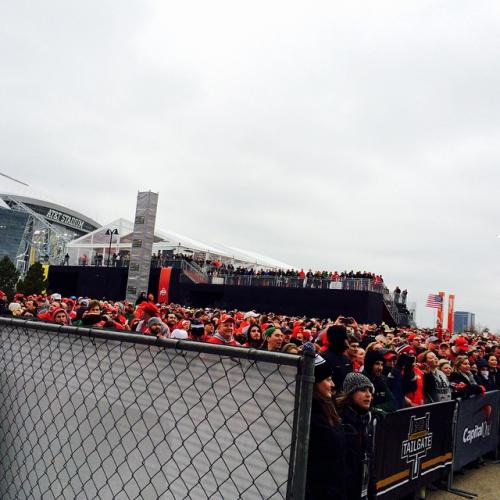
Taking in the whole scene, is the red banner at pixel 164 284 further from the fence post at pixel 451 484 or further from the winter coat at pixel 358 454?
the winter coat at pixel 358 454

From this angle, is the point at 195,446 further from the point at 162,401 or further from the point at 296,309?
the point at 296,309

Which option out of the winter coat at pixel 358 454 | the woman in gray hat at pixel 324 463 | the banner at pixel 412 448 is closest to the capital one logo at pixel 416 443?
the banner at pixel 412 448

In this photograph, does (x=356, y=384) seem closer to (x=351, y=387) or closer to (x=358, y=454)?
(x=351, y=387)

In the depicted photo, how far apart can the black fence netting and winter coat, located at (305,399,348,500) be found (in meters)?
0.67

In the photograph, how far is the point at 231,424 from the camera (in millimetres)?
1900

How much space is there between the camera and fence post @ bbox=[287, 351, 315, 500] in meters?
1.66

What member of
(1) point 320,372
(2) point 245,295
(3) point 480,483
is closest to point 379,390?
(3) point 480,483

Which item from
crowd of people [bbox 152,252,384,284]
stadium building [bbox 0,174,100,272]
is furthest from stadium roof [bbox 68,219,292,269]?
stadium building [bbox 0,174,100,272]

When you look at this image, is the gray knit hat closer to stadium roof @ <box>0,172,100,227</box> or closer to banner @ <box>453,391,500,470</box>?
banner @ <box>453,391,500,470</box>

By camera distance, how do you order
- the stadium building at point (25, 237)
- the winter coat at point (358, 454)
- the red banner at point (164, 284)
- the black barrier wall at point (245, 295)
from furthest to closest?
the stadium building at point (25, 237), the red banner at point (164, 284), the black barrier wall at point (245, 295), the winter coat at point (358, 454)

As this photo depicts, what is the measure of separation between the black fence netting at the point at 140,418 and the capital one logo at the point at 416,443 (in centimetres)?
317

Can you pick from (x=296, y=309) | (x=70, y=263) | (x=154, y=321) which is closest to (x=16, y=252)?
(x=70, y=263)

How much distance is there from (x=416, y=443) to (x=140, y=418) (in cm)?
357

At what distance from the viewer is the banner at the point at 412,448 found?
4.17 metres
